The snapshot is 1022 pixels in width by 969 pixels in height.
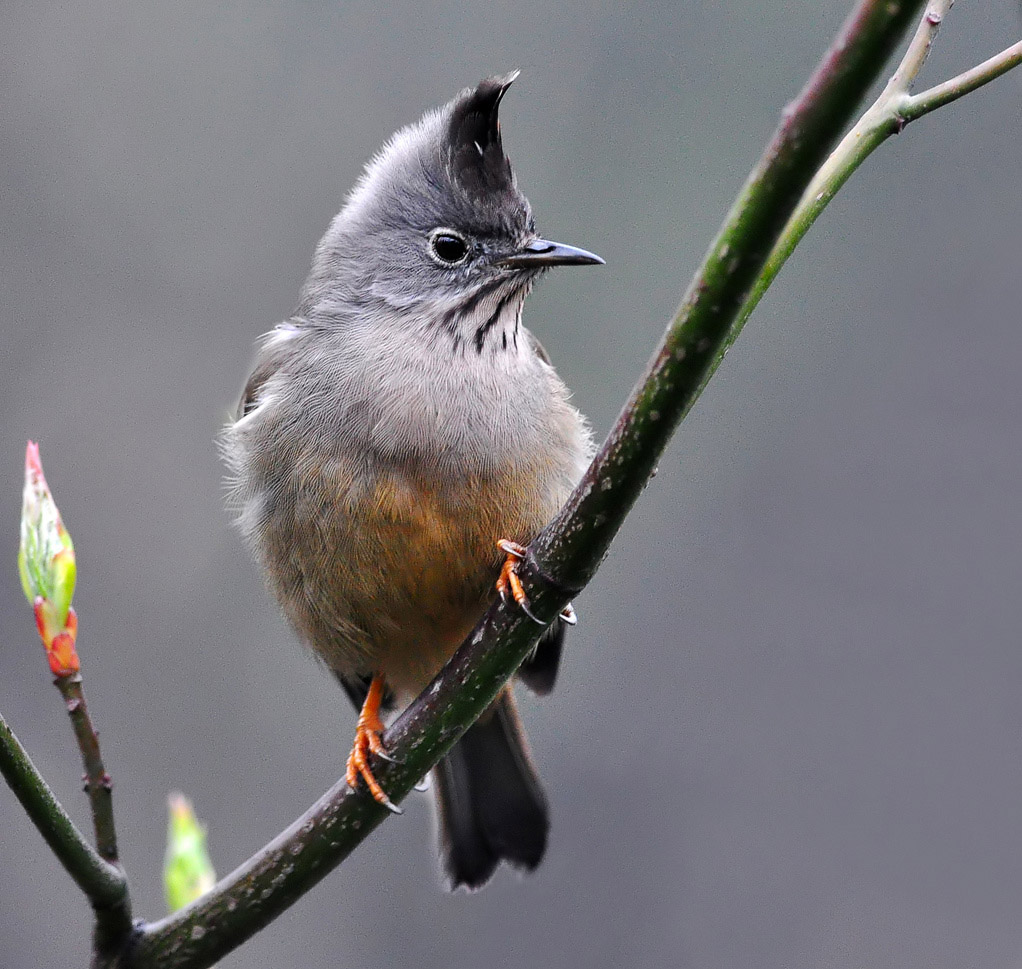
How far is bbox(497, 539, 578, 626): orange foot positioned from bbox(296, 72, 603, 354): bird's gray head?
2.01ft

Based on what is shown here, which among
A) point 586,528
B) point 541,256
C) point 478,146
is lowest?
point 586,528

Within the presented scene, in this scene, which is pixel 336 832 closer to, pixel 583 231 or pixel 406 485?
pixel 406 485

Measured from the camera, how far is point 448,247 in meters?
3.81

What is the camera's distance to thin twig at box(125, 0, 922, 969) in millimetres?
1677

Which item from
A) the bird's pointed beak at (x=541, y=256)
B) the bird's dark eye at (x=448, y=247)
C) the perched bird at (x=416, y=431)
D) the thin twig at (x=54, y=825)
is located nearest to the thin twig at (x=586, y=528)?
the thin twig at (x=54, y=825)

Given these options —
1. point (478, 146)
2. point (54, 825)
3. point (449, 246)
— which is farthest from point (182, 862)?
point (478, 146)

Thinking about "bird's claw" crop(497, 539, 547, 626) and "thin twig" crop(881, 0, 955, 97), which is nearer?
"thin twig" crop(881, 0, 955, 97)

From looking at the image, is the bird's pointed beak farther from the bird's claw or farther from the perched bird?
the bird's claw

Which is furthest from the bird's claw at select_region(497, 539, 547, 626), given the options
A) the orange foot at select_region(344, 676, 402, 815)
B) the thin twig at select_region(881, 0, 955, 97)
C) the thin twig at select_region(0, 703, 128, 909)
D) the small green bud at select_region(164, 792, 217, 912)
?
the thin twig at select_region(881, 0, 955, 97)

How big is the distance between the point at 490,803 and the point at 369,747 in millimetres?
1051

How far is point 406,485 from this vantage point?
11.2ft

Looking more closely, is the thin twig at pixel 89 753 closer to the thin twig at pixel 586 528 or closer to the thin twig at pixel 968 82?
the thin twig at pixel 586 528

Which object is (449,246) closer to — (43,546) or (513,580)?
(513,580)

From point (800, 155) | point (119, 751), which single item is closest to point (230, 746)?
point (119, 751)
